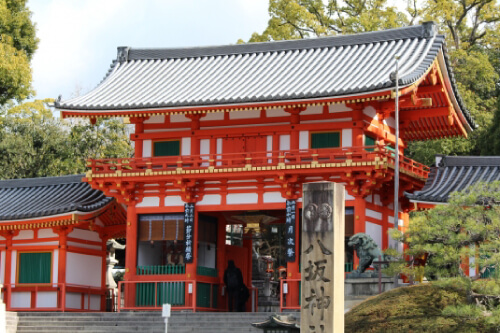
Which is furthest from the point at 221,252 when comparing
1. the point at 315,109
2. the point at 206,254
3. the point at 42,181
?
the point at 42,181

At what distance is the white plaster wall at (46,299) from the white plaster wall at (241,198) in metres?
7.25

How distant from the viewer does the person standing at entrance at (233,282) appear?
34219 mm

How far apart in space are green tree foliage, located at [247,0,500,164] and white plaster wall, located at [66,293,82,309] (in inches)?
784

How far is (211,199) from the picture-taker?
33.8 m

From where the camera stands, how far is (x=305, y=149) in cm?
3203

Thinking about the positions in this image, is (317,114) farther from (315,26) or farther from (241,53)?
(315,26)

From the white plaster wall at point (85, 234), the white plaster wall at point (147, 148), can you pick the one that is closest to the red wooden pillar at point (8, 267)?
the white plaster wall at point (85, 234)

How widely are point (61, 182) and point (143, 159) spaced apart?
580cm

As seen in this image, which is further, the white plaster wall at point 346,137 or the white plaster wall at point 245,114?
the white plaster wall at point 245,114

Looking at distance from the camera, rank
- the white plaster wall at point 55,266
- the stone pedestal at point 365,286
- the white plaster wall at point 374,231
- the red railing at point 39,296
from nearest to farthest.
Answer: the stone pedestal at point 365,286
the white plaster wall at point 374,231
the red railing at point 39,296
the white plaster wall at point 55,266

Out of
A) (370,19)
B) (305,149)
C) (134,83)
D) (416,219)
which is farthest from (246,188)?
(370,19)

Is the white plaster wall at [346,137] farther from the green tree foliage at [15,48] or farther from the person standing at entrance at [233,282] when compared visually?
the green tree foliage at [15,48]

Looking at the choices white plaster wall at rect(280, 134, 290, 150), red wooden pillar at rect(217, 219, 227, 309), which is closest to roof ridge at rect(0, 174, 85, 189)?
red wooden pillar at rect(217, 219, 227, 309)

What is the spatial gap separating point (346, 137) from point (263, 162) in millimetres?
2846
